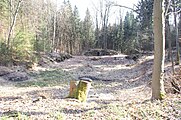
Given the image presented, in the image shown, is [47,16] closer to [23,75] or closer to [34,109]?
[23,75]

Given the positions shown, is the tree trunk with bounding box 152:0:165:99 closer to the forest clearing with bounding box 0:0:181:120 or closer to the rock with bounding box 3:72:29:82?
the forest clearing with bounding box 0:0:181:120

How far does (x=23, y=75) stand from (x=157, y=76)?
37.2ft

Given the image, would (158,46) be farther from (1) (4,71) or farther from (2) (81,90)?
(1) (4,71)

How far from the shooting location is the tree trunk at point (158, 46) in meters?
6.97

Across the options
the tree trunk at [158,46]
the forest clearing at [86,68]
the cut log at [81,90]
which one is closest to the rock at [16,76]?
the forest clearing at [86,68]

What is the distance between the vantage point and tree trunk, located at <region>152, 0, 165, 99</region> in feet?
→ 22.9

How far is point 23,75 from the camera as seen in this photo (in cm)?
1670

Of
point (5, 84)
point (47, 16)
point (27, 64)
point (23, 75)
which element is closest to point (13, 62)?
point (27, 64)

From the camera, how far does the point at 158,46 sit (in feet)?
23.2

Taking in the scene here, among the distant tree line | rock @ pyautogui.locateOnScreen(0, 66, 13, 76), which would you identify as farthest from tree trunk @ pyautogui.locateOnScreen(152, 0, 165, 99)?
the distant tree line

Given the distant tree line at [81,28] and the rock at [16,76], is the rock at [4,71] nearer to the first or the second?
the rock at [16,76]

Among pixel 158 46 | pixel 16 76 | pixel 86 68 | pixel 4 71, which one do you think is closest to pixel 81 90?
pixel 158 46

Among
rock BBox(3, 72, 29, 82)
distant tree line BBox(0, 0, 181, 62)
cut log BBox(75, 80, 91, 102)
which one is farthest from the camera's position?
distant tree line BBox(0, 0, 181, 62)

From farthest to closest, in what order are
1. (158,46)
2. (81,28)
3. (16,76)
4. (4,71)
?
1. (81,28)
2. (4,71)
3. (16,76)
4. (158,46)
